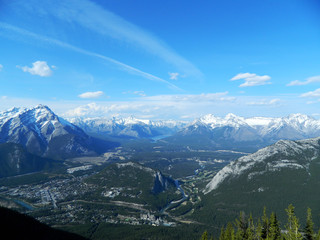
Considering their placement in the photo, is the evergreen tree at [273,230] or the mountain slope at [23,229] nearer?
the evergreen tree at [273,230]

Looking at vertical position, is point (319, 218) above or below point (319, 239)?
below

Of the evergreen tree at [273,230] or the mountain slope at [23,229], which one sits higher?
the evergreen tree at [273,230]

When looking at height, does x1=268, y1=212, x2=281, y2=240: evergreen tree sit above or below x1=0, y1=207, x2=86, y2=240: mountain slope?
above

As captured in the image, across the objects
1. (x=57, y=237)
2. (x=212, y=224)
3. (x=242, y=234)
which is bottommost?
(x=212, y=224)

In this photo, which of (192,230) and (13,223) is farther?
(192,230)

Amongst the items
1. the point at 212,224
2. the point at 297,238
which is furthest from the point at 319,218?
the point at 297,238

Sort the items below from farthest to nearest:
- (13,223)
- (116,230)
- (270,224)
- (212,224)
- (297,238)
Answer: (212,224), (116,230), (13,223), (270,224), (297,238)

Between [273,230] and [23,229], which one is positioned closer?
[273,230]

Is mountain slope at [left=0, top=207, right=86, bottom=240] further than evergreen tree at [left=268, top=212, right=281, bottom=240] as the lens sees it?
Yes

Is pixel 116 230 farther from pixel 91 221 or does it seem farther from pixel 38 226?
pixel 38 226

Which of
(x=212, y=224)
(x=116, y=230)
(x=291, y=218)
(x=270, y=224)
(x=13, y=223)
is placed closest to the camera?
(x=291, y=218)

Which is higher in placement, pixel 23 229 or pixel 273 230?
pixel 273 230
